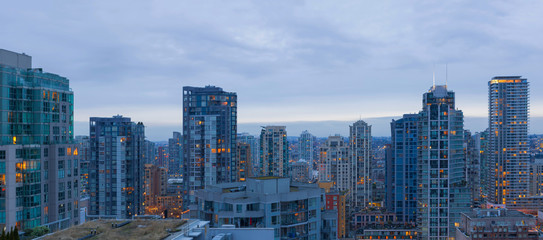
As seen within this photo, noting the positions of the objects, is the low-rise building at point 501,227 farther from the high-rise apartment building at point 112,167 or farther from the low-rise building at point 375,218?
the high-rise apartment building at point 112,167

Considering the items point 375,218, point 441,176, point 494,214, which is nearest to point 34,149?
point 494,214

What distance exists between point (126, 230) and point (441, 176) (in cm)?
11415

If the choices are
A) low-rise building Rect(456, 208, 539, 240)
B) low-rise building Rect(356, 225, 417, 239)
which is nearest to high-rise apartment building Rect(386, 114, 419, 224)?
low-rise building Rect(356, 225, 417, 239)

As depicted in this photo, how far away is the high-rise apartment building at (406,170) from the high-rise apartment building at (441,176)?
60.0 meters

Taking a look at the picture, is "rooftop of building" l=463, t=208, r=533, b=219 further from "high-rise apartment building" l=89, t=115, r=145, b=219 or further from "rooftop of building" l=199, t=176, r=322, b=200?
"high-rise apartment building" l=89, t=115, r=145, b=219

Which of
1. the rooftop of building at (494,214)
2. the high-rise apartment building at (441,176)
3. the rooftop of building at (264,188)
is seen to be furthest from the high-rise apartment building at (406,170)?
the rooftop of building at (264,188)

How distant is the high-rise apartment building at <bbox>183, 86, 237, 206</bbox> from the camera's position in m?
132

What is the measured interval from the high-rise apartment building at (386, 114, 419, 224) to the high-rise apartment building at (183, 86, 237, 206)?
283ft

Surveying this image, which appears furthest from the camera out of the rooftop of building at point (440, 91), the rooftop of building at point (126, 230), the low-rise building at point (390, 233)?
the rooftop of building at point (440, 91)

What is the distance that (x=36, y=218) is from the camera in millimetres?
67250

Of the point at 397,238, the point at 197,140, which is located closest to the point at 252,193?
the point at 197,140

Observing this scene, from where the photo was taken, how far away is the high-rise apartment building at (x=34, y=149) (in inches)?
2520

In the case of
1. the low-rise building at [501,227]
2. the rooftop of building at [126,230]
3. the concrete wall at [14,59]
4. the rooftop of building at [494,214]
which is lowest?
the low-rise building at [501,227]

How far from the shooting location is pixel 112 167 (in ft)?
504
